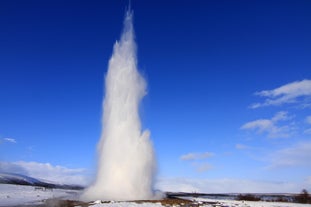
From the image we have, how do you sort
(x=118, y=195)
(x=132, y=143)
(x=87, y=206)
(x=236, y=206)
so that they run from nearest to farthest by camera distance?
(x=87, y=206) < (x=236, y=206) < (x=118, y=195) < (x=132, y=143)

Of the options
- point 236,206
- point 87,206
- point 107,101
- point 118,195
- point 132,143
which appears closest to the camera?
point 87,206

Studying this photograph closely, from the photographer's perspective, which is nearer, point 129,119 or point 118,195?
point 118,195

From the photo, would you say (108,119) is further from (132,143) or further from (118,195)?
(118,195)

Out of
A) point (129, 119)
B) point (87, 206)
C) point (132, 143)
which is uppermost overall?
point (129, 119)

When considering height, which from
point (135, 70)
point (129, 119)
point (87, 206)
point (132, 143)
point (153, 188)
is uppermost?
point (135, 70)

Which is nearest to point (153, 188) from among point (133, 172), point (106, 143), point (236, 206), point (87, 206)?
point (133, 172)

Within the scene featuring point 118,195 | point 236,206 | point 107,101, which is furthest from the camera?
point 107,101

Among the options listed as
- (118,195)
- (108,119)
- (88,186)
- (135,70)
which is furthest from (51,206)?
(135,70)

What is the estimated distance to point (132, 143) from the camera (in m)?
50.9

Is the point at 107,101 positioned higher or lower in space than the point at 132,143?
higher

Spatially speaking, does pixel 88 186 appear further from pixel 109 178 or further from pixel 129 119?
pixel 129 119

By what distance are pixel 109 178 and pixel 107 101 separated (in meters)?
11.1

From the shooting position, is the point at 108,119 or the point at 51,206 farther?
the point at 108,119

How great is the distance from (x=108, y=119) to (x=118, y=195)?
35.7 ft
